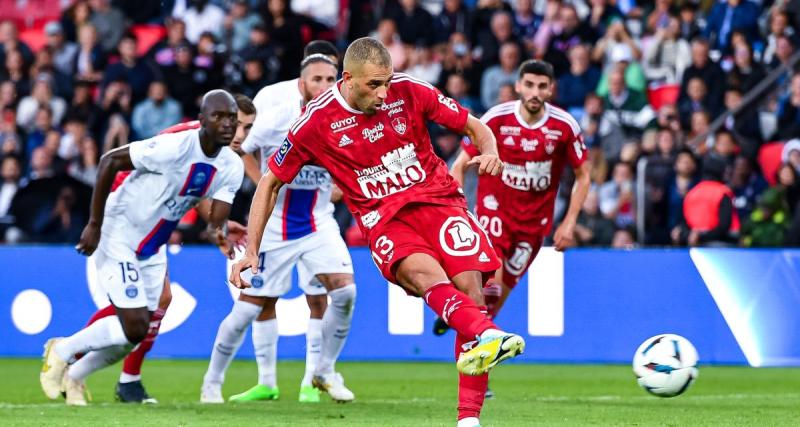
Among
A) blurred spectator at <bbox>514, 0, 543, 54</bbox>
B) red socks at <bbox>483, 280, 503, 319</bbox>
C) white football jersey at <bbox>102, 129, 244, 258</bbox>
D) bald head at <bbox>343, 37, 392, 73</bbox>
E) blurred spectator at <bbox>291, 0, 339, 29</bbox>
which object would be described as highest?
blurred spectator at <bbox>291, 0, 339, 29</bbox>

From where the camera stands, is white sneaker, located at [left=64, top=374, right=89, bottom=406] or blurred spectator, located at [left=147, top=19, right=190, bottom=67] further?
blurred spectator, located at [left=147, top=19, right=190, bottom=67]

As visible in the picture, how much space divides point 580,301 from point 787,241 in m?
2.73

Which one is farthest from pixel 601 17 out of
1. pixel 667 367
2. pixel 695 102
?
pixel 667 367

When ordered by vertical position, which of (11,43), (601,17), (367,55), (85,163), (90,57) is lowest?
(85,163)

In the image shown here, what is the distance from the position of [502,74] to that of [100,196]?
932 cm

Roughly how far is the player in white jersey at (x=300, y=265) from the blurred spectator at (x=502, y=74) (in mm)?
7545

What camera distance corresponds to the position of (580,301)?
45.6 ft

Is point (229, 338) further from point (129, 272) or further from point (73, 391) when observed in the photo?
point (73, 391)

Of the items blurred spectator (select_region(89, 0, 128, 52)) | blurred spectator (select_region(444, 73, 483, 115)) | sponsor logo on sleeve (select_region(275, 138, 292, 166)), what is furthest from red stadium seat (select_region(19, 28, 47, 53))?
sponsor logo on sleeve (select_region(275, 138, 292, 166))

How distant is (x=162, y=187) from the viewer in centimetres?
967

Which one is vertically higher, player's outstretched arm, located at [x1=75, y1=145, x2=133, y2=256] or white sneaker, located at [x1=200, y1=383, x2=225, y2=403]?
player's outstretched arm, located at [x1=75, y1=145, x2=133, y2=256]

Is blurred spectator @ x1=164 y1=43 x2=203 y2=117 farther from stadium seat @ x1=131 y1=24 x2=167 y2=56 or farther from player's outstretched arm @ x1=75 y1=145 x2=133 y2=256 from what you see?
player's outstretched arm @ x1=75 y1=145 x2=133 y2=256

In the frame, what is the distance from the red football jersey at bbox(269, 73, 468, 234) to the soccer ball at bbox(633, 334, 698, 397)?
182cm

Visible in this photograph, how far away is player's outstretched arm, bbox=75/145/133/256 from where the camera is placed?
920 cm
